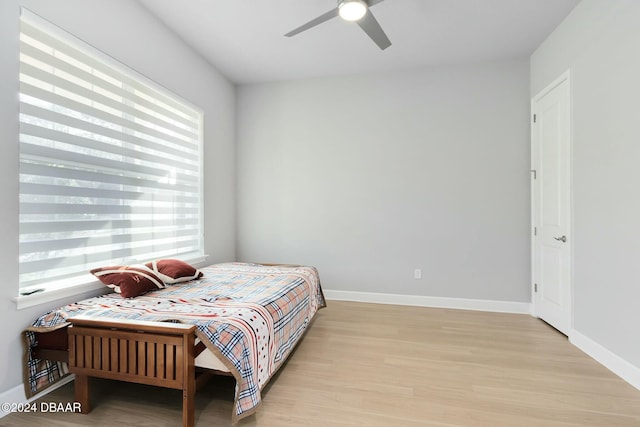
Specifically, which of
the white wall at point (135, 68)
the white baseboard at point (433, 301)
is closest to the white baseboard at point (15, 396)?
the white wall at point (135, 68)

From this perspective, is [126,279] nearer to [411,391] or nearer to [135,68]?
[135,68]

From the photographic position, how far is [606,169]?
2.29m

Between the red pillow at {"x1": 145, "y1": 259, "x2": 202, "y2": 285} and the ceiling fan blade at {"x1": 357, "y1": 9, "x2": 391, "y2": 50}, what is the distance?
2.51 m

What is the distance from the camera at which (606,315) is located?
227cm

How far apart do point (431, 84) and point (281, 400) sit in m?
3.70

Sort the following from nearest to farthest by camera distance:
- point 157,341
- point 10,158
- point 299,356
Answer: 1. point 157,341
2. point 10,158
3. point 299,356

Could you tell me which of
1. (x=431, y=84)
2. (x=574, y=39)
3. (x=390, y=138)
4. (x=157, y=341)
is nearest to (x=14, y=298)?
(x=157, y=341)

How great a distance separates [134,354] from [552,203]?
3709 millimetres

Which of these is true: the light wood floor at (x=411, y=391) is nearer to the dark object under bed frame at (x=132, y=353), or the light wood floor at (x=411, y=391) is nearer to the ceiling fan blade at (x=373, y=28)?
the dark object under bed frame at (x=132, y=353)

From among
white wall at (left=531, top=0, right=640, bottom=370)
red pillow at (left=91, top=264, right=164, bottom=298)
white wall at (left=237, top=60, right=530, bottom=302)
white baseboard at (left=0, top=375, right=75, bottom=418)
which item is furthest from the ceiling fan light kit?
white baseboard at (left=0, top=375, right=75, bottom=418)

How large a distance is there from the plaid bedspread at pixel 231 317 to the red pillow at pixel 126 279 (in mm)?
58

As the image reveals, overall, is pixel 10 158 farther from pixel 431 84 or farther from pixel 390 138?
pixel 431 84

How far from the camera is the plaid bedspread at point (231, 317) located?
5.27 ft

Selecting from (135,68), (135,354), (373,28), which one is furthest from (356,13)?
(135,354)
